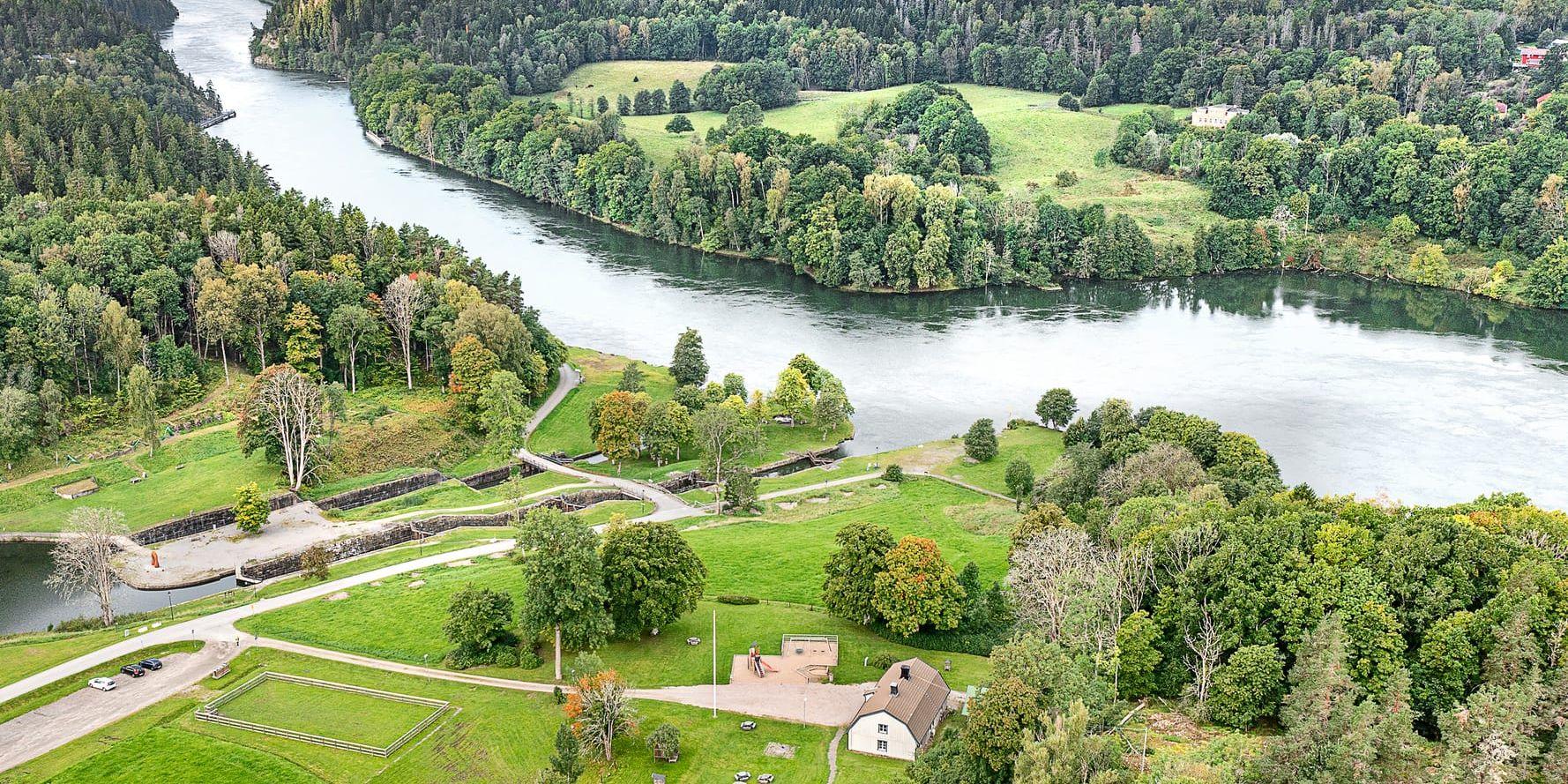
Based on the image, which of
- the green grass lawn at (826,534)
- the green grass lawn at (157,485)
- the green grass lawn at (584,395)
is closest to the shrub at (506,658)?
the green grass lawn at (826,534)

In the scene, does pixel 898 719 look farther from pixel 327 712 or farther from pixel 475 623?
pixel 327 712

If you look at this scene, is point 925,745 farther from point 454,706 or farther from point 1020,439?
point 1020,439

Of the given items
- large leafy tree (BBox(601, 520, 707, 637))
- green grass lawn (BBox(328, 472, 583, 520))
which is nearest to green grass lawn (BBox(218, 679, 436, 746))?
large leafy tree (BBox(601, 520, 707, 637))

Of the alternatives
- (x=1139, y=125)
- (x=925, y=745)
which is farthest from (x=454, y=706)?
(x=1139, y=125)

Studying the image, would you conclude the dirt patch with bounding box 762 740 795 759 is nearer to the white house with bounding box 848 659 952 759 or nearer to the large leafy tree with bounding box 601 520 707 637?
the white house with bounding box 848 659 952 759

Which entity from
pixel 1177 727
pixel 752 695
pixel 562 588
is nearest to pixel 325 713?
pixel 562 588

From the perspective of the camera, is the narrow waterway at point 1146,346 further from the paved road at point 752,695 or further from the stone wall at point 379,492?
the paved road at point 752,695
